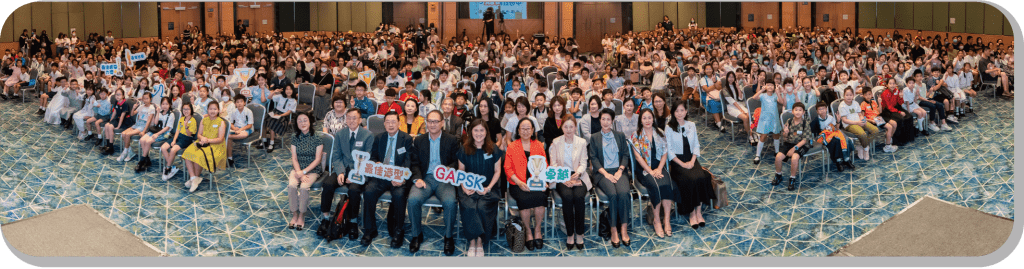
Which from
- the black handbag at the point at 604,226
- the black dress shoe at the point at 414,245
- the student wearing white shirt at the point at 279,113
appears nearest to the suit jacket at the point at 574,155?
the black handbag at the point at 604,226

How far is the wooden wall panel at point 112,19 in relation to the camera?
69.8 ft

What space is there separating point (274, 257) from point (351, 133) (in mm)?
1258

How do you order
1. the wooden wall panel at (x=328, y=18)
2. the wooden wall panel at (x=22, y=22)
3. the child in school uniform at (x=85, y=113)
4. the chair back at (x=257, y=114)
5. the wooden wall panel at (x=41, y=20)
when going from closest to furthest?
the chair back at (x=257, y=114), the child in school uniform at (x=85, y=113), the wooden wall panel at (x=22, y=22), the wooden wall panel at (x=41, y=20), the wooden wall panel at (x=328, y=18)

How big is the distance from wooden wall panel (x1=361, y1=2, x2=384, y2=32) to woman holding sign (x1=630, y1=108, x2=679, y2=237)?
17.7 metres

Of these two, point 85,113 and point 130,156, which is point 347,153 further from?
point 85,113

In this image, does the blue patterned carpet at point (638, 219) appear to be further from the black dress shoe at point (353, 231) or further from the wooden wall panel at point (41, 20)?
the wooden wall panel at point (41, 20)

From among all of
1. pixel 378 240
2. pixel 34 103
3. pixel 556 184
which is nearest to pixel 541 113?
Result: pixel 556 184

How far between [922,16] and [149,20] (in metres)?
21.3

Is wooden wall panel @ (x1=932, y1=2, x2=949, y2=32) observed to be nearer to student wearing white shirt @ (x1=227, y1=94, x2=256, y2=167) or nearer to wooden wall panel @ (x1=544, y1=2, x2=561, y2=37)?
wooden wall panel @ (x1=544, y1=2, x2=561, y2=37)

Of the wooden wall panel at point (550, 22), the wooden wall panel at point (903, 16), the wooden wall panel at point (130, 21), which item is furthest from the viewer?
the wooden wall panel at point (550, 22)

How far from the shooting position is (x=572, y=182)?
6301mm

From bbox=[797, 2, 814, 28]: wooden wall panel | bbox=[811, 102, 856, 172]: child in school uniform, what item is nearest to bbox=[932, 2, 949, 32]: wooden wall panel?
bbox=[797, 2, 814, 28]: wooden wall panel

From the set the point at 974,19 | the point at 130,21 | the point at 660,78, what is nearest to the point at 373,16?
the point at 130,21

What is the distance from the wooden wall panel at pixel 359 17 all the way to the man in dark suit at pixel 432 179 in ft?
58.1
